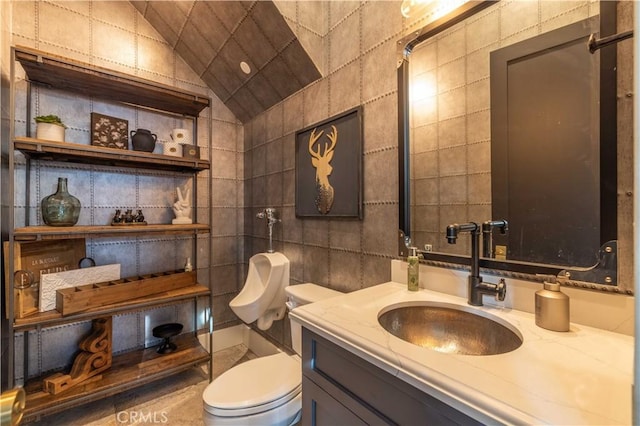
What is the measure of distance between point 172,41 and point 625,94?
265 cm

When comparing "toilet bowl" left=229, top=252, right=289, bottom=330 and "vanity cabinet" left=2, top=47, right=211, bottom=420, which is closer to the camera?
"vanity cabinet" left=2, top=47, right=211, bottom=420

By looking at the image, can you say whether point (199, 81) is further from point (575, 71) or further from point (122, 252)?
point (575, 71)

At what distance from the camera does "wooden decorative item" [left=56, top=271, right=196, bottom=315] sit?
1486mm

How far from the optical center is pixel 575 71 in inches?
31.4

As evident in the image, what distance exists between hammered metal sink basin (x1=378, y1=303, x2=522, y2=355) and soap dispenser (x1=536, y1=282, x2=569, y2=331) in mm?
80

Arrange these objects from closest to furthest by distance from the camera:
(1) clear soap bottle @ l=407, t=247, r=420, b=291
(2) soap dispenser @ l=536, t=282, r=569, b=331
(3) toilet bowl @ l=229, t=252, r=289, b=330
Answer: (2) soap dispenser @ l=536, t=282, r=569, b=331 < (1) clear soap bottle @ l=407, t=247, r=420, b=291 < (3) toilet bowl @ l=229, t=252, r=289, b=330

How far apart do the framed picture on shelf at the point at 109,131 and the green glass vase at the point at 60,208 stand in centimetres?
37

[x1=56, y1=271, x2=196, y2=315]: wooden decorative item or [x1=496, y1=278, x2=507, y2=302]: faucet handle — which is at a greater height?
[x1=496, y1=278, x2=507, y2=302]: faucet handle

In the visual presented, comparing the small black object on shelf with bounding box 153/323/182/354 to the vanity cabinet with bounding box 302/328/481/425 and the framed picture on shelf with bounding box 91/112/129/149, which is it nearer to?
the framed picture on shelf with bounding box 91/112/129/149

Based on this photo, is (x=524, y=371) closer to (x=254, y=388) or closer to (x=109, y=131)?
(x=254, y=388)

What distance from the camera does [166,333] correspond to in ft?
Result: 6.39

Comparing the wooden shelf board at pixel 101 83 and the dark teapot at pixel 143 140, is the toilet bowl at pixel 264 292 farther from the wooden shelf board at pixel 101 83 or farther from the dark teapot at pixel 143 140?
the wooden shelf board at pixel 101 83

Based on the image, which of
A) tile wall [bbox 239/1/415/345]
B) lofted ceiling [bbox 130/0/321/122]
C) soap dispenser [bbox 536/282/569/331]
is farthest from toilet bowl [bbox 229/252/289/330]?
soap dispenser [bbox 536/282/569/331]

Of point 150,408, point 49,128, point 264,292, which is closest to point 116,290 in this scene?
point 150,408
